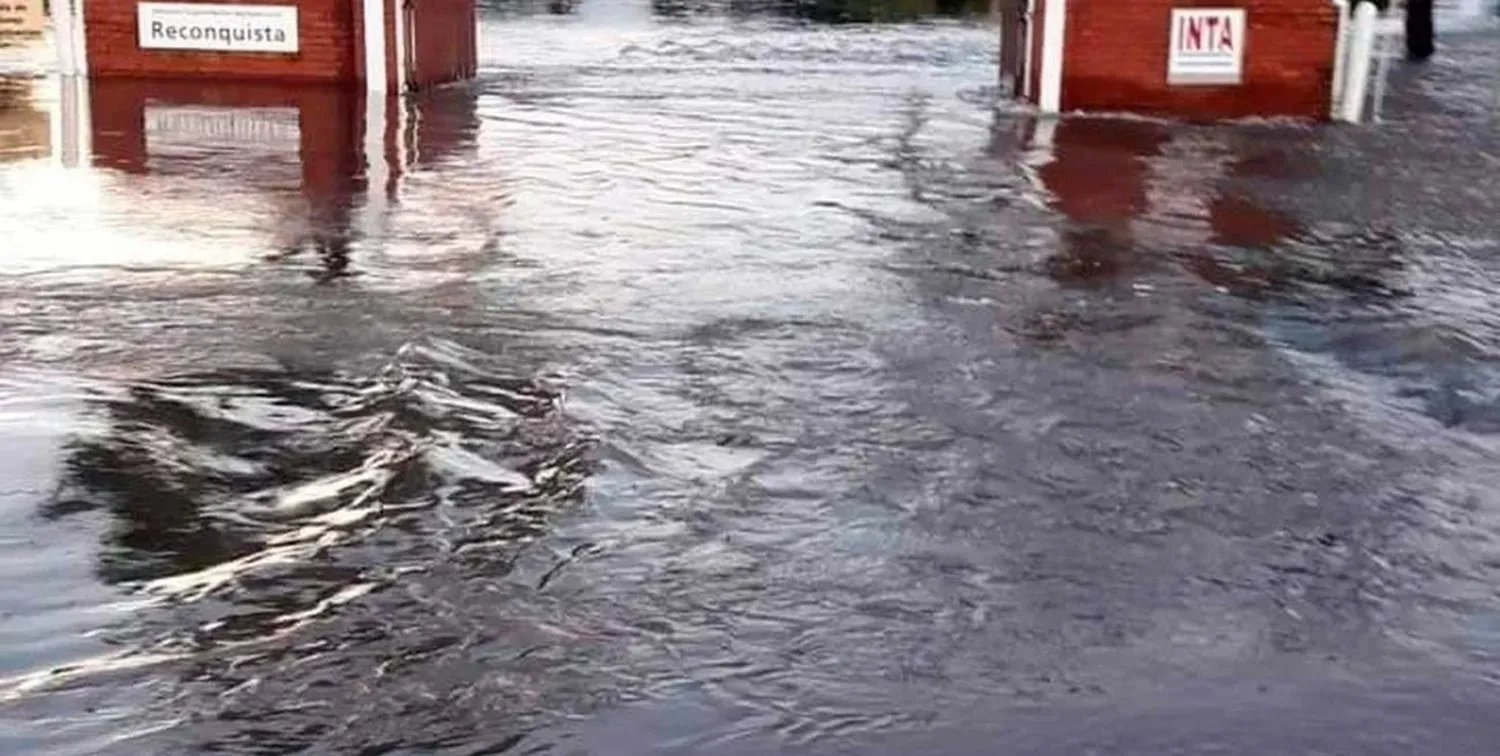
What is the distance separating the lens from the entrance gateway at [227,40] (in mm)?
19641

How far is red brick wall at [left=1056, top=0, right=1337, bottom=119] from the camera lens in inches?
715

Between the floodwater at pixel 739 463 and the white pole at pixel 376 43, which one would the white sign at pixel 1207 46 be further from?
the white pole at pixel 376 43

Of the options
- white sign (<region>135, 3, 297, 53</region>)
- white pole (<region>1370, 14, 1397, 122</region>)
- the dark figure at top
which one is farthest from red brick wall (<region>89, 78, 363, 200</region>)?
the dark figure at top

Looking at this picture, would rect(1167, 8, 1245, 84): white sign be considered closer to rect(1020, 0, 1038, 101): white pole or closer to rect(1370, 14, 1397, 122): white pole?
rect(1020, 0, 1038, 101): white pole

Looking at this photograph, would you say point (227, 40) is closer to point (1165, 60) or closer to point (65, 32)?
point (65, 32)

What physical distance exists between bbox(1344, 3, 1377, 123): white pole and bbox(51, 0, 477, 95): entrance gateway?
29.7ft

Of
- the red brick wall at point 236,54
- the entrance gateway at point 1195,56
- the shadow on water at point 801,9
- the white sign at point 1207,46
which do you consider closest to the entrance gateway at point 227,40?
the red brick wall at point 236,54

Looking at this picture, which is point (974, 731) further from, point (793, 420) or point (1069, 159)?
point (1069, 159)

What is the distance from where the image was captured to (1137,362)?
841cm

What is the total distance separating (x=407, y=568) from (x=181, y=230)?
19.7ft

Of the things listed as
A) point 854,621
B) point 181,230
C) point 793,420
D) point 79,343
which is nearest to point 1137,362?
point 793,420

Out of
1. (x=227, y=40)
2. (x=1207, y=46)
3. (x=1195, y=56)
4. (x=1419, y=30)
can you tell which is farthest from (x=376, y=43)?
(x=1419, y=30)

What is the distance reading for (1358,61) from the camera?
18.0 metres

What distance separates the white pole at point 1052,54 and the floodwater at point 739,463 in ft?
15.5
